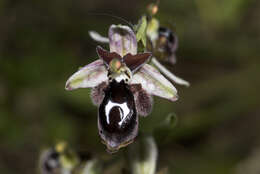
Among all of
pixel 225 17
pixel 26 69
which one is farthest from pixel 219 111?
pixel 26 69

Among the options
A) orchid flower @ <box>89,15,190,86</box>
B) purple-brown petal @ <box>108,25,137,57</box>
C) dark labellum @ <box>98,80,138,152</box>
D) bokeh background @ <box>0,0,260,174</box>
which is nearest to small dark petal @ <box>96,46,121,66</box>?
purple-brown petal @ <box>108,25,137,57</box>

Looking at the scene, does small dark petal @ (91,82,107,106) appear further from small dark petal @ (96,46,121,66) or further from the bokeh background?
the bokeh background

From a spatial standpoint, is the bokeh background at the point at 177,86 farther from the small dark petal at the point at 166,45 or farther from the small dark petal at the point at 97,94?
the small dark petal at the point at 97,94

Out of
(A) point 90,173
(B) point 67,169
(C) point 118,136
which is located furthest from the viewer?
(B) point 67,169

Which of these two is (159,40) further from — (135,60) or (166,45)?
(135,60)

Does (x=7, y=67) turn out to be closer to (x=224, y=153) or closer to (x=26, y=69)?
(x=26, y=69)

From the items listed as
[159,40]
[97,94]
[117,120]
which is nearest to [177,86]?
[159,40]
